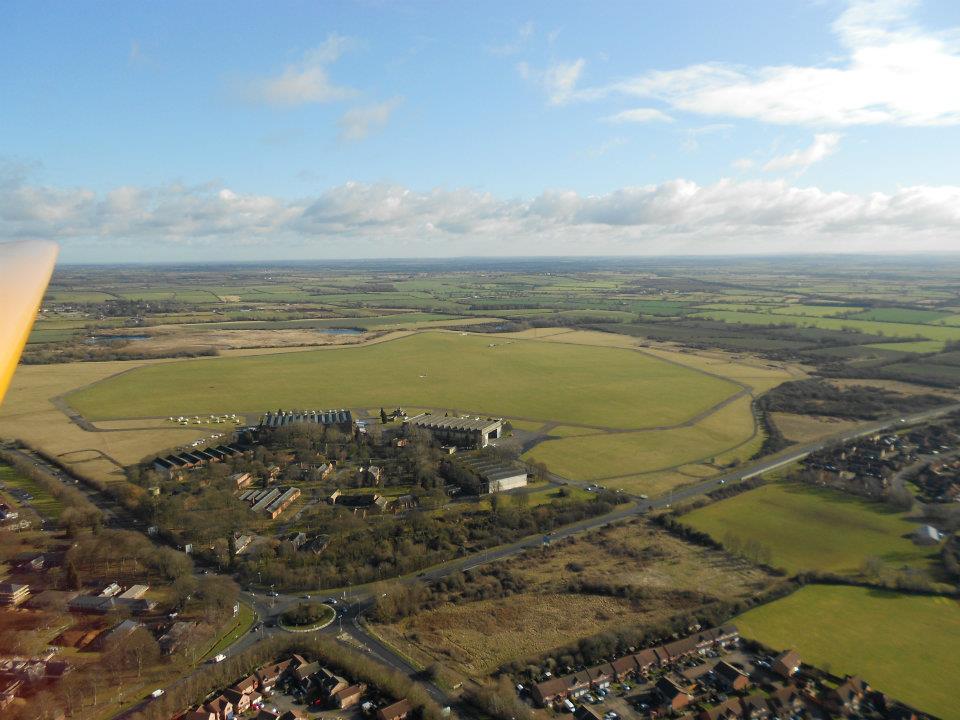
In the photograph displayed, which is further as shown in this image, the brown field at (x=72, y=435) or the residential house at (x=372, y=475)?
the brown field at (x=72, y=435)

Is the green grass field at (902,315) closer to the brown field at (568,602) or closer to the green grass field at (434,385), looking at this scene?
the green grass field at (434,385)

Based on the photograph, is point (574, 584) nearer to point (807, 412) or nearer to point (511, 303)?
point (807, 412)

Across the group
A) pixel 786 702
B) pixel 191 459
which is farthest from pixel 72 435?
pixel 786 702

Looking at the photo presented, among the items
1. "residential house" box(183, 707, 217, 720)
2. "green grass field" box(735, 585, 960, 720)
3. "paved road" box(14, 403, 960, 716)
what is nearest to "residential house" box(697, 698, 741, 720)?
"green grass field" box(735, 585, 960, 720)

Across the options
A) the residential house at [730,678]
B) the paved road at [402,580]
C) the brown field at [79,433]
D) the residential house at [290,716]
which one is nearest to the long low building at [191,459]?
the brown field at [79,433]

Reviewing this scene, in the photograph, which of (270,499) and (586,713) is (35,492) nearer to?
(270,499)

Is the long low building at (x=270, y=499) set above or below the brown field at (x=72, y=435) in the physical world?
below

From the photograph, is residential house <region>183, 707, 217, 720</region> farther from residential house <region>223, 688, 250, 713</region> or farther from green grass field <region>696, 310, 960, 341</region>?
green grass field <region>696, 310, 960, 341</region>

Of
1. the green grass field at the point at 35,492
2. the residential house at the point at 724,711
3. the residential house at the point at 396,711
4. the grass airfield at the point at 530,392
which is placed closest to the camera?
the residential house at the point at 396,711

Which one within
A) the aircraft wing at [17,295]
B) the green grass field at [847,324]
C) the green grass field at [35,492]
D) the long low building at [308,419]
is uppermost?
the aircraft wing at [17,295]
